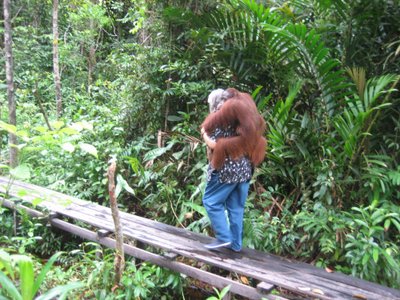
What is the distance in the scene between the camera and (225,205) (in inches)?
133

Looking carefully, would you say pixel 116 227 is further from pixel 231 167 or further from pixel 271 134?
pixel 271 134

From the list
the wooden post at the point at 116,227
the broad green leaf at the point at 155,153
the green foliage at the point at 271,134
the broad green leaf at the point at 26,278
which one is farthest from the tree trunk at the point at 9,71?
the broad green leaf at the point at 26,278

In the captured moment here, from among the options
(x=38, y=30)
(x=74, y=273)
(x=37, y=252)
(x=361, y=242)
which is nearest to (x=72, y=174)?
(x=37, y=252)

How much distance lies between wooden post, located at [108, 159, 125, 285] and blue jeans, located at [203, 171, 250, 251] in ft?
2.55

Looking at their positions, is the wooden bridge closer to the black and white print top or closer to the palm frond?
the black and white print top

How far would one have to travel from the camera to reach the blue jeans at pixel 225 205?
10.7 feet

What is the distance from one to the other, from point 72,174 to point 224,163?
2.87 metres

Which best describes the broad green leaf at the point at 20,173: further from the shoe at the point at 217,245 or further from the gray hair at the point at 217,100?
the shoe at the point at 217,245

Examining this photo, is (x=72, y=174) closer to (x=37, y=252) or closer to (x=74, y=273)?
(x=37, y=252)

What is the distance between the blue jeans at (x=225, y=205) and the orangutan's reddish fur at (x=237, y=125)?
210 mm

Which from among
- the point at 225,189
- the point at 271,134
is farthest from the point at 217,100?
the point at 271,134

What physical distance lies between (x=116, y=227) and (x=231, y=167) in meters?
1.05

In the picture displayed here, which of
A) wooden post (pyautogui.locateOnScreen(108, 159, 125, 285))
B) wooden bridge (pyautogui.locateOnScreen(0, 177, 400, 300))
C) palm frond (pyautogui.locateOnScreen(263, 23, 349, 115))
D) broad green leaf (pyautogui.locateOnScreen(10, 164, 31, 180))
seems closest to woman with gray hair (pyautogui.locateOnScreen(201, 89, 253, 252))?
wooden bridge (pyautogui.locateOnScreen(0, 177, 400, 300))

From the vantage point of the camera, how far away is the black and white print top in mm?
3139
